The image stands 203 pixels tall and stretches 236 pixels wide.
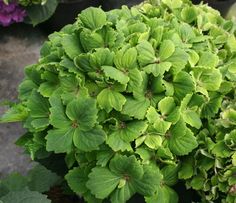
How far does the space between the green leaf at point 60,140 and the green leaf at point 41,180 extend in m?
0.48

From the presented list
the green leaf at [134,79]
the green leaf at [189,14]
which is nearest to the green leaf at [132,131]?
the green leaf at [134,79]

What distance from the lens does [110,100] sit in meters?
1.47

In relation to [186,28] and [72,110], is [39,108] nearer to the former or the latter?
[72,110]

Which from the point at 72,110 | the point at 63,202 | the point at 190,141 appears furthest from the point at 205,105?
the point at 63,202

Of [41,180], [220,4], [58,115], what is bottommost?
[41,180]

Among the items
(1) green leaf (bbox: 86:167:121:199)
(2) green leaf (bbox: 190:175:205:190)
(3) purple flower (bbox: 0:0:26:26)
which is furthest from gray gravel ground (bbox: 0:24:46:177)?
(2) green leaf (bbox: 190:175:205:190)

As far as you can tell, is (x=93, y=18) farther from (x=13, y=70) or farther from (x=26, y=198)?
(x=13, y=70)

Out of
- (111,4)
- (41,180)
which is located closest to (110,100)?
(41,180)

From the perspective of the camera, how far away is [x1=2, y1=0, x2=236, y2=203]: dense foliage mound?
1.47 m

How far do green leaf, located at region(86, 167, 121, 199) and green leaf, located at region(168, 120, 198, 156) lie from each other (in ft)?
0.66

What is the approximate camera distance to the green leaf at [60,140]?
146 cm

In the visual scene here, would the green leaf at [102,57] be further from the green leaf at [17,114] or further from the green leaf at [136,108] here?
the green leaf at [17,114]

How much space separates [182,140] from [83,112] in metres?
0.32

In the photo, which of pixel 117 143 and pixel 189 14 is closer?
pixel 117 143
